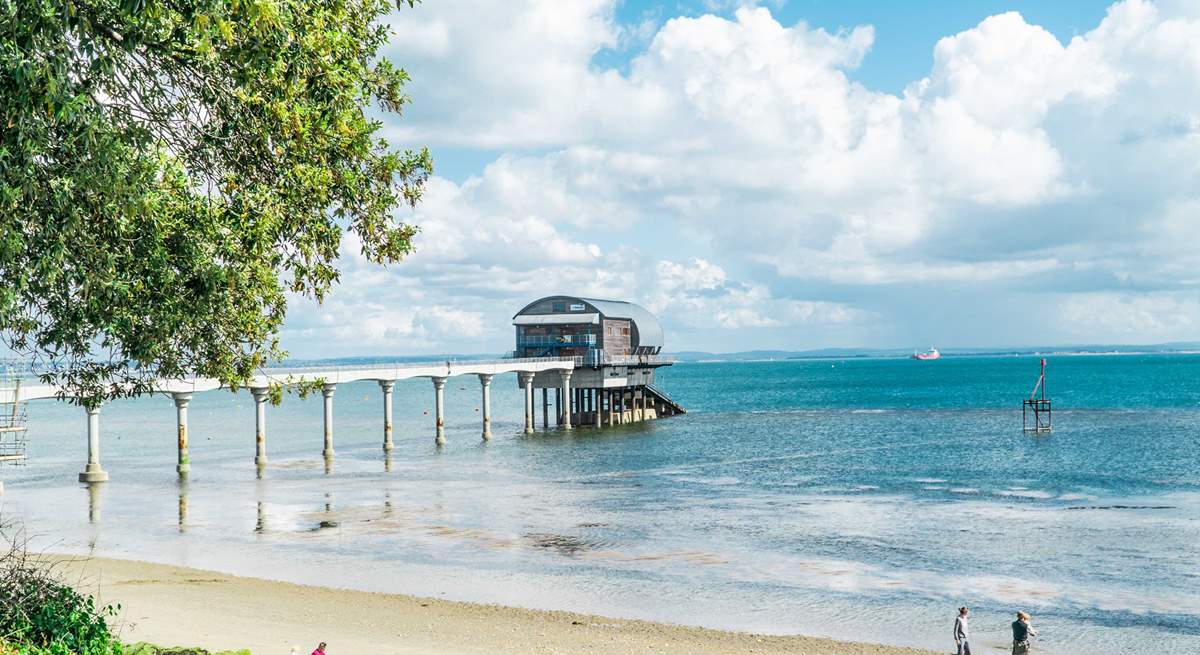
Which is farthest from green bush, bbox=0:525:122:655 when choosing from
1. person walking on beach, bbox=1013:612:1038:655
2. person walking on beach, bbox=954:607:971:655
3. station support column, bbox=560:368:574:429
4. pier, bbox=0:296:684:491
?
station support column, bbox=560:368:574:429

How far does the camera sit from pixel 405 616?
75.7 ft

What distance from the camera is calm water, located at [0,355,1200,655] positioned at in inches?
982

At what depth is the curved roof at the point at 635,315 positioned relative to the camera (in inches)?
3369

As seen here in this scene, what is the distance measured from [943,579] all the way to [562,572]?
32.8 ft

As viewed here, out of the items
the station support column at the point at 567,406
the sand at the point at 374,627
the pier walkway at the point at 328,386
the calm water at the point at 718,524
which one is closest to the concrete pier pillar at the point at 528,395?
the pier walkway at the point at 328,386

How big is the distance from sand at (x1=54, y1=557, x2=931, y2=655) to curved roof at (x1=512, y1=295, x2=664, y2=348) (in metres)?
60.0

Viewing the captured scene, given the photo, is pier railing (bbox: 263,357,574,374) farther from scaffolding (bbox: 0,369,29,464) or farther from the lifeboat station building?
scaffolding (bbox: 0,369,29,464)

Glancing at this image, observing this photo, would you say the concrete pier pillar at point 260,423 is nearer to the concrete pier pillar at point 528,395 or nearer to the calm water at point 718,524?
the calm water at point 718,524

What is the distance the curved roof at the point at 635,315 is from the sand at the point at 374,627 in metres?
60.0

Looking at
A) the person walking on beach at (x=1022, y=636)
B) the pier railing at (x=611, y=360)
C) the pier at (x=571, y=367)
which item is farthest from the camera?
the pier railing at (x=611, y=360)

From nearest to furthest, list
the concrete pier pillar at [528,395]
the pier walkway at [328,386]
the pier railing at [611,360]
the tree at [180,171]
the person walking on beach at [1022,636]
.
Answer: the tree at [180,171] → the person walking on beach at [1022,636] → the pier walkway at [328,386] → the concrete pier pillar at [528,395] → the pier railing at [611,360]

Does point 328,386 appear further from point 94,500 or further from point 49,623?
point 49,623

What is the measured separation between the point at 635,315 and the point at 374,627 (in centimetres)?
7124

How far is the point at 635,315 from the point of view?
92375 mm
